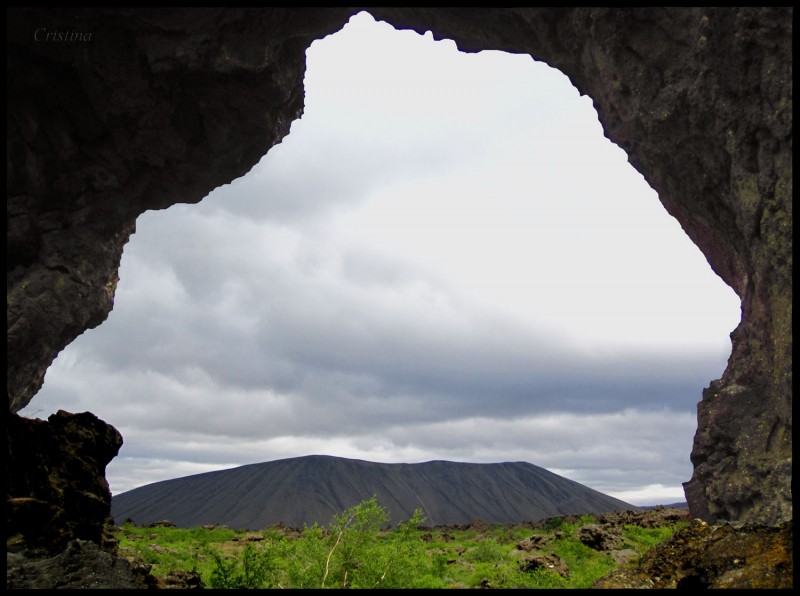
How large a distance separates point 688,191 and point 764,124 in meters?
4.31

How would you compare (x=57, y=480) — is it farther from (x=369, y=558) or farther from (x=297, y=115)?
(x=297, y=115)

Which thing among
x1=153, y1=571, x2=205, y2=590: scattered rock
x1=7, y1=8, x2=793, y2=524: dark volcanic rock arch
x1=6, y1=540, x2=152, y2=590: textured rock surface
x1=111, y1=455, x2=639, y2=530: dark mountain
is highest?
x1=7, y1=8, x2=793, y2=524: dark volcanic rock arch

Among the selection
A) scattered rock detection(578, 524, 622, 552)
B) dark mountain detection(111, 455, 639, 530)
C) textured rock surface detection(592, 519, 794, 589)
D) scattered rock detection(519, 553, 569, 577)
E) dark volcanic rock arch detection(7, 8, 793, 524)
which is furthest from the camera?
dark mountain detection(111, 455, 639, 530)

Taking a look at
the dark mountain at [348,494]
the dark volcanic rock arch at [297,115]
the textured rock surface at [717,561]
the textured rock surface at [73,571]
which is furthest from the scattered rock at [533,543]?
the dark mountain at [348,494]

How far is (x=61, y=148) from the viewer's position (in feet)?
84.2

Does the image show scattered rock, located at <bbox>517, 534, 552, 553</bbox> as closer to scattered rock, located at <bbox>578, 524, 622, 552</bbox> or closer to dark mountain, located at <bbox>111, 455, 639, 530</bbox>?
scattered rock, located at <bbox>578, 524, 622, 552</bbox>

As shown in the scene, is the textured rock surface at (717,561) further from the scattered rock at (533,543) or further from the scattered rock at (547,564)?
the scattered rock at (533,543)

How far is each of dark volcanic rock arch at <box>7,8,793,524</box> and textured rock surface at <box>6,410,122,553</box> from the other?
15.8 m

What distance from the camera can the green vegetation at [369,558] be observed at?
12.3 meters

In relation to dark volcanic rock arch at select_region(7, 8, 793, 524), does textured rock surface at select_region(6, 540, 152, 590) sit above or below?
below

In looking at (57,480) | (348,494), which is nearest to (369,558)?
(57,480)

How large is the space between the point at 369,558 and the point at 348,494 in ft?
571

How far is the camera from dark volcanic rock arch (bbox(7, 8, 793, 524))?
1432cm

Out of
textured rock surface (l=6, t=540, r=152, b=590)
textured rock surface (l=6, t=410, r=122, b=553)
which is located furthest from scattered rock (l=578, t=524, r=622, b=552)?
textured rock surface (l=6, t=540, r=152, b=590)
